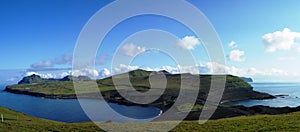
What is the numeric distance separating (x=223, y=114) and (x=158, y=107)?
10533 cm

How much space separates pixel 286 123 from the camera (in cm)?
3906

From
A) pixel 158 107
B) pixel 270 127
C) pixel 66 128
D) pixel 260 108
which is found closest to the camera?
pixel 270 127

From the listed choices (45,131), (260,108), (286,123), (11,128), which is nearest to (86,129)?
(45,131)

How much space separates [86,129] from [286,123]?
28329mm

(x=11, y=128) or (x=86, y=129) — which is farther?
(x=11, y=128)

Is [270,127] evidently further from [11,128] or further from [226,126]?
[11,128]

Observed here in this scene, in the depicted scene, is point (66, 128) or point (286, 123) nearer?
point (286, 123)

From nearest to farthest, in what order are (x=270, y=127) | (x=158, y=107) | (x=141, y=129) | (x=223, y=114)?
(x=270, y=127)
(x=141, y=129)
(x=223, y=114)
(x=158, y=107)

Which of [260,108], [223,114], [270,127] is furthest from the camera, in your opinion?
[260,108]

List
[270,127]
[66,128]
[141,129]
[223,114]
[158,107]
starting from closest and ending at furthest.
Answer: [270,127] → [141,129] → [66,128] → [223,114] → [158,107]

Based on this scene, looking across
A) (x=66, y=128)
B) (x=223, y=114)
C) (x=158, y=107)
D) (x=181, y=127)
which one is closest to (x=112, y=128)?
(x=66, y=128)

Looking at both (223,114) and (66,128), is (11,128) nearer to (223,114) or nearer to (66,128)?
(66,128)

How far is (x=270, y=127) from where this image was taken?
37.5 m

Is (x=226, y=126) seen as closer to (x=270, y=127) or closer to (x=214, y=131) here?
(x=214, y=131)
